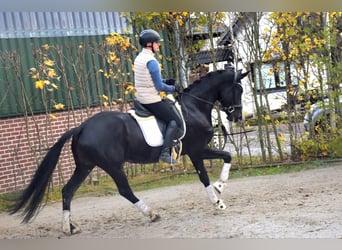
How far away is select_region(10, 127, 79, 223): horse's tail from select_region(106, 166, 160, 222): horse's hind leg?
0.41 metres

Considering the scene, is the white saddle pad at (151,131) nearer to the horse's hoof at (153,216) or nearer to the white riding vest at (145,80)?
the white riding vest at (145,80)

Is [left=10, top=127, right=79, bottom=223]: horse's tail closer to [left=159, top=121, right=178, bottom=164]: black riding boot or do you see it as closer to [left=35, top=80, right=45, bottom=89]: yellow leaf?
[left=35, top=80, right=45, bottom=89]: yellow leaf

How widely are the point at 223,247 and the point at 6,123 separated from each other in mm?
1998

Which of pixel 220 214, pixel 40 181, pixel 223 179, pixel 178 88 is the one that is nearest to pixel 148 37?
pixel 178 88

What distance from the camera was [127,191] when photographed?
3539mm

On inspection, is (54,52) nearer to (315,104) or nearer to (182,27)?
(182,27)

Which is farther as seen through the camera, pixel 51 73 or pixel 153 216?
pixel 51 73

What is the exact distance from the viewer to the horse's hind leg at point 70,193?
11.5 feet

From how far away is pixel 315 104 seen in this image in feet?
13.1

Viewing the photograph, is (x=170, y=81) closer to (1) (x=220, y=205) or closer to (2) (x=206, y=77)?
(2) (x=206, y=77)

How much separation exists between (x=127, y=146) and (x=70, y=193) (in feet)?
1.87

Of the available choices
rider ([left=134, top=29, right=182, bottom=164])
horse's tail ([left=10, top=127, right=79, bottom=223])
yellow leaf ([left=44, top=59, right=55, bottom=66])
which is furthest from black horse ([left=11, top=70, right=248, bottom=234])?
yellow leaf ([left=44, top=59, right=55, bottom=66])

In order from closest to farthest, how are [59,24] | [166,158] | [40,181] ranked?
[40,181] < [166,158] < [59,24]
